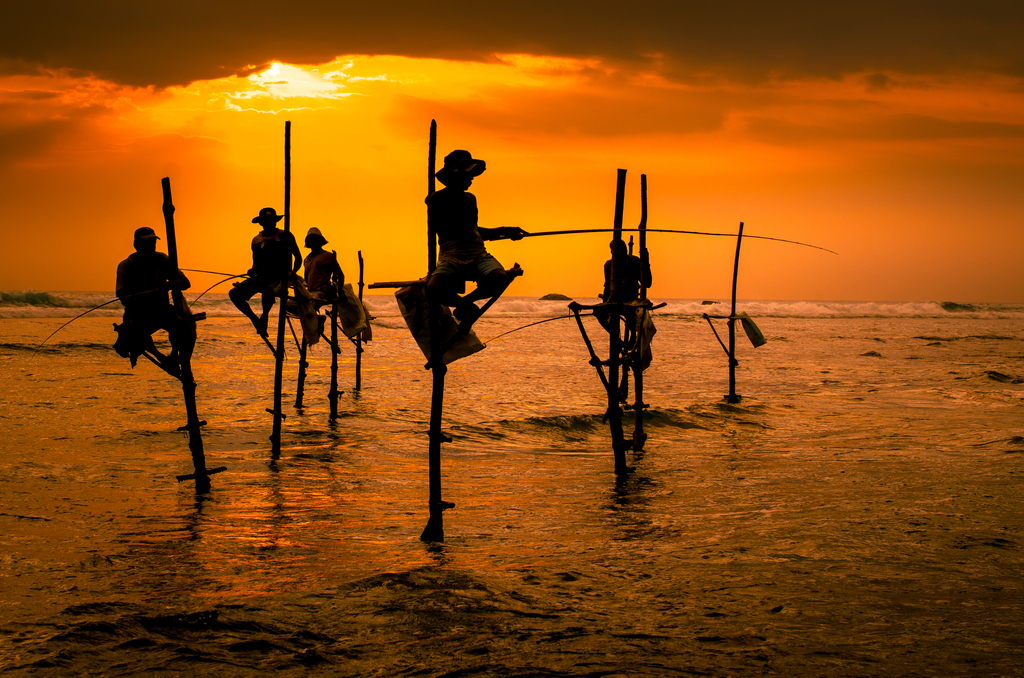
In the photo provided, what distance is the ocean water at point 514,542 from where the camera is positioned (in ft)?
19.3

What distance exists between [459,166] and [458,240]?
2.18ft

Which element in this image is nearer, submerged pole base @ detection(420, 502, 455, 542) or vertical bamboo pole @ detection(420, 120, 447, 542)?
vertical bamboo pole @ detection(420, 120, 447, 542)

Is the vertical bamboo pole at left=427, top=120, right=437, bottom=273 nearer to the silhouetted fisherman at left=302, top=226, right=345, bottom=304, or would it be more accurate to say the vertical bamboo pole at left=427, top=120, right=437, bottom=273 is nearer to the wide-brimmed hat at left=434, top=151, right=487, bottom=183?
the wide-brimmed hat at left=434, top=151, right=487, bottom=183

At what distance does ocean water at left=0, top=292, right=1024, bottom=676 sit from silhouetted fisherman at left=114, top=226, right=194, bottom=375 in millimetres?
2107

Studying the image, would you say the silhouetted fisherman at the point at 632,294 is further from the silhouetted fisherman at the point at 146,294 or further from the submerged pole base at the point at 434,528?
the silhouetted fisherman at the point at 146,294

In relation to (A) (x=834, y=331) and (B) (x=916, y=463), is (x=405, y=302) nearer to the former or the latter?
(B) (x=916, y=463)

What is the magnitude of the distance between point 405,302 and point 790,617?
435cm

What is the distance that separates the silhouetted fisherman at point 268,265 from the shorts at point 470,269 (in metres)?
5.50

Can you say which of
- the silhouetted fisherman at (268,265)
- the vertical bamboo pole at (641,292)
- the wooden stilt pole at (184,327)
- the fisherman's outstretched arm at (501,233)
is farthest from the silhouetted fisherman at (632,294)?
the wooden stilt pole at (184,327)

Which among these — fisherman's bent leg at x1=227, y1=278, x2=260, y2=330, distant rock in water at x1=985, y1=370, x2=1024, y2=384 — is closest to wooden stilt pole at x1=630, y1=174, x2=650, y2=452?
fisherman's bent leg at x1=227, y1=278, x2=260, y2=330

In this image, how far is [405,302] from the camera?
306 inches

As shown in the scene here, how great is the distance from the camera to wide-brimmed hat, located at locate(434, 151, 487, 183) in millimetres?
7277

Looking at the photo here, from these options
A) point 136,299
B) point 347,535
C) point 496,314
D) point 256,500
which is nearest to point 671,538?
point 347,535

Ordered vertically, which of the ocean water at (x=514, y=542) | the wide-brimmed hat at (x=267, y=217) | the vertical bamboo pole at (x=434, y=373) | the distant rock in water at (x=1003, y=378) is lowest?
the ocean water at (x=514, y=542)
